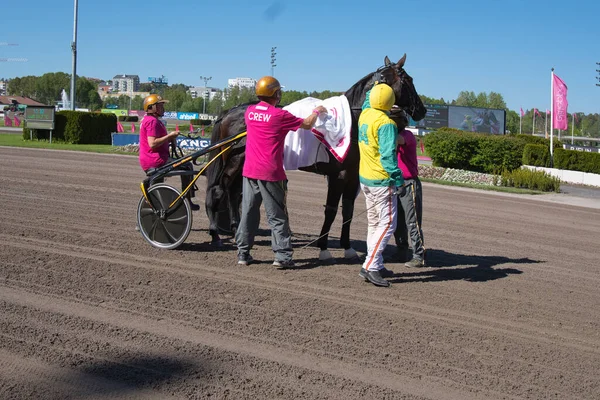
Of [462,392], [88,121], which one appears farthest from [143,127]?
[88,121]

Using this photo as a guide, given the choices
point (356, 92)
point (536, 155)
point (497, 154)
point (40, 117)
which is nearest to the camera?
point (356, 92)

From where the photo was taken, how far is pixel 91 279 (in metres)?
6.06

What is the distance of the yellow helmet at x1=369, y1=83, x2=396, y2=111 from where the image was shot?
6219 mm

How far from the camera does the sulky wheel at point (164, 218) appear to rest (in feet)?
24.1

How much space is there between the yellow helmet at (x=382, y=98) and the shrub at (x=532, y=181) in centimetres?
1443

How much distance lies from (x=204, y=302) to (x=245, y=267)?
135 cm

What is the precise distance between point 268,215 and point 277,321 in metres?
1.83

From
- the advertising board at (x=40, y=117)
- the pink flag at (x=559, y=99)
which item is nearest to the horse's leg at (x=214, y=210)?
the pink flag at (x=559, y=99)

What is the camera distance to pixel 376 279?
6328 mm

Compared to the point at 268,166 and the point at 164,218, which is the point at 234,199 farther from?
the point at 268,166

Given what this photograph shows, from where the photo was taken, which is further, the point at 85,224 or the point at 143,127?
the point at 85,224

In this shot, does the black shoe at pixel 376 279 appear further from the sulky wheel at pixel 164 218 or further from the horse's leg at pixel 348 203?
the sulky wheel at pixel 164 218

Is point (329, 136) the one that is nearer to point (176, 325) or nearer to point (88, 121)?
point (176, 325)

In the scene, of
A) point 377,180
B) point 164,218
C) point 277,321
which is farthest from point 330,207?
point 277,321
